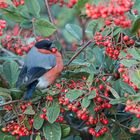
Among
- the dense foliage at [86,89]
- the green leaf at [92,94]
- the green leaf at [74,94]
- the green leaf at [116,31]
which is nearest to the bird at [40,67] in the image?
the dense foliage at [86,89]

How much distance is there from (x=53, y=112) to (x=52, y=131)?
0.15 m

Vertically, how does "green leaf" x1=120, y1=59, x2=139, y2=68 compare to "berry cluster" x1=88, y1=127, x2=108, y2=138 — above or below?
above

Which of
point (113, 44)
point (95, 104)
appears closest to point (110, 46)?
point (113, 44)

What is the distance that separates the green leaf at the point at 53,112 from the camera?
3010 millimetres

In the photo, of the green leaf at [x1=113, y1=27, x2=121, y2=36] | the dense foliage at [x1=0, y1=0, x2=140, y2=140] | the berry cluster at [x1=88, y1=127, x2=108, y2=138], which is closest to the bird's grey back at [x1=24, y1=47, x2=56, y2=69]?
the dense foliage at [x1=0, y1=0, x2=140, y2=140]

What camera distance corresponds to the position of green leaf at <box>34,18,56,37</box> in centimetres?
323

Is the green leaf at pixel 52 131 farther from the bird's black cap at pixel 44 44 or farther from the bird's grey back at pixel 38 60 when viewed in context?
the bird's black cap at pixel 44 44

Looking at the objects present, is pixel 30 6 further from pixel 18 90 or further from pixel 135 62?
pixel 135 62

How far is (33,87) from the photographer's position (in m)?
3.34

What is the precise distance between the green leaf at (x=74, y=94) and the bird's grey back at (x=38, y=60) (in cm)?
74

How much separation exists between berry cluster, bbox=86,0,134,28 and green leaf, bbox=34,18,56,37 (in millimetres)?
616

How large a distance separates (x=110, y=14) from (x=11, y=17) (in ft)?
2.81

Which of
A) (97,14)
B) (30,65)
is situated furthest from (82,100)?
(30,65)

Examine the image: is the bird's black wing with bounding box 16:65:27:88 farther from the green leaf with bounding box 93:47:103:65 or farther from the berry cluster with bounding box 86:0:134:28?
the berry cluster with bounding box 86:0:134:28
